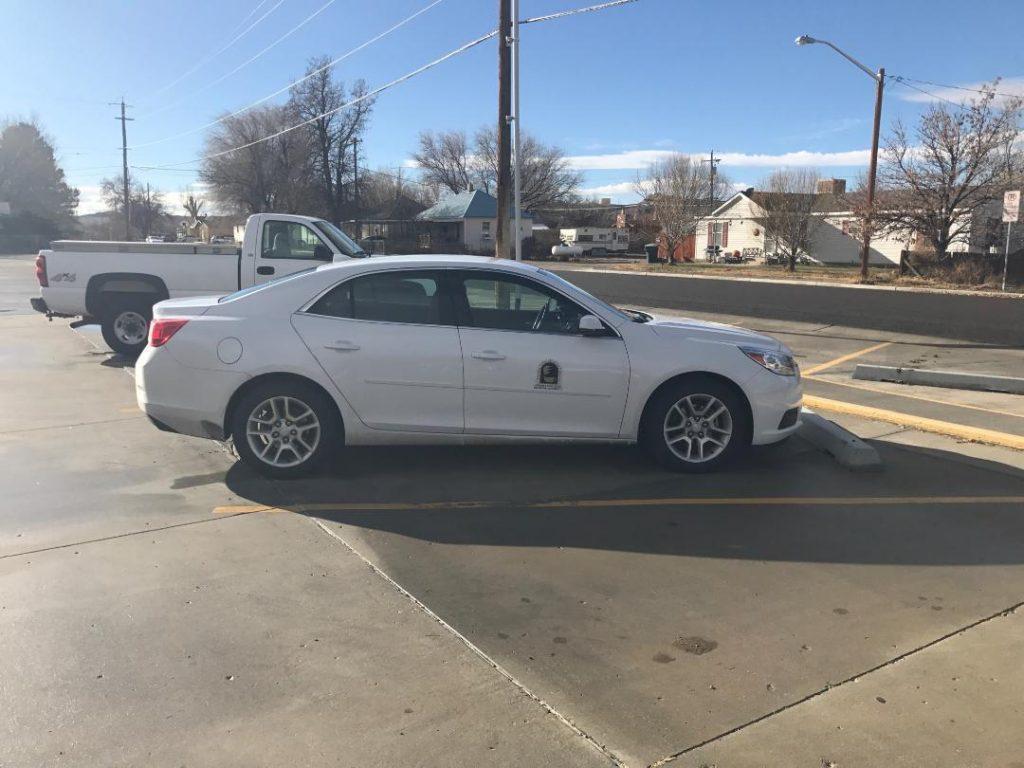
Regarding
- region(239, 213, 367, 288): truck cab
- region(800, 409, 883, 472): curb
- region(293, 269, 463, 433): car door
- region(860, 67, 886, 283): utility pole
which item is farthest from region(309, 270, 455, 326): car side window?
region(860, 67, 886, 283): utility pole

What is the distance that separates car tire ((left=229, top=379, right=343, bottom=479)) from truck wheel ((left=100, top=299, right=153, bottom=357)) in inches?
249

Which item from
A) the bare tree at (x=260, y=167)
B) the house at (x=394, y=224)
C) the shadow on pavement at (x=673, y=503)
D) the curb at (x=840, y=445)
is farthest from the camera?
the house at (x=394, y=224)

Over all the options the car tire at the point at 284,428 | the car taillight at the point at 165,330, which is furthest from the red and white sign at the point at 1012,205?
the car taillight at the point at 165,330

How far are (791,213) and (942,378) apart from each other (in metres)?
37.8

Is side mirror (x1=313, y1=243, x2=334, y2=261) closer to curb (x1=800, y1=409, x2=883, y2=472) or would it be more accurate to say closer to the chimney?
curb (x1=800, y1=409, x2=883, y2=472)

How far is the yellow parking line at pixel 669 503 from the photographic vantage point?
17.3ft

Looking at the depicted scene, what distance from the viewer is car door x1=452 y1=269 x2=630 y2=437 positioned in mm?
5699

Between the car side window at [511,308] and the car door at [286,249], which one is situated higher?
the car door at [286,249]

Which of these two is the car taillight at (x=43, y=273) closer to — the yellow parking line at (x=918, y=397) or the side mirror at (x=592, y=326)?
the side mirror at (x=592, y=326)

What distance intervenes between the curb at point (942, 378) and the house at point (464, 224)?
6066cm

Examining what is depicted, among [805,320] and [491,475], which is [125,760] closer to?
[491,475]

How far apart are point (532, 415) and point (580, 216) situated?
3534 inches

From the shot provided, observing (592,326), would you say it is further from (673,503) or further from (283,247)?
(283,247)

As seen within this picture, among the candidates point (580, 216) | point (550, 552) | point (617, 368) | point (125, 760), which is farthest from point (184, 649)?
point (580, 216)
